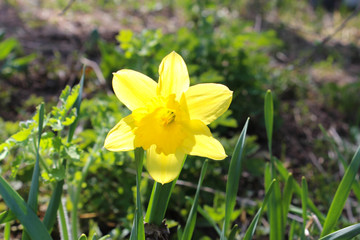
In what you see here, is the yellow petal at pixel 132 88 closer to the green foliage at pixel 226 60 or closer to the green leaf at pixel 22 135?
the green leaf at pixel 22 135

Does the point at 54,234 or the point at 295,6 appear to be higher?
the point at 54,234

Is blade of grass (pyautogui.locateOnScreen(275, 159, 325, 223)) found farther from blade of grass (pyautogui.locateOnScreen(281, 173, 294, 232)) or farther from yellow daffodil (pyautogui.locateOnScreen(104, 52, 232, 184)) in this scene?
yellow daffodil (pyautogui.locateOnScreen(104, 52, 232, 184))

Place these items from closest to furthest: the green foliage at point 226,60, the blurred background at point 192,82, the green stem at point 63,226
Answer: the green stem at point 63,226
the blurred background at point 192,82
the green foliage at point 226,60

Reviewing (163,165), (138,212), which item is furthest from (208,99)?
(138,212)

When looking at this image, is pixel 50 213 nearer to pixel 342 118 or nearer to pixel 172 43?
pixel 172 43

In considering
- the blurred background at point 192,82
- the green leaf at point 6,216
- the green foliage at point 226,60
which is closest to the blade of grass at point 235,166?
the blurred background at point 192,82

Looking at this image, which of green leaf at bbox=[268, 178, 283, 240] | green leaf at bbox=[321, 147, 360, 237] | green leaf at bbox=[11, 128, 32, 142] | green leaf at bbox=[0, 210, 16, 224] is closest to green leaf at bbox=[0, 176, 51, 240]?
green leaf at bbox=[0, 210, 16, 224]

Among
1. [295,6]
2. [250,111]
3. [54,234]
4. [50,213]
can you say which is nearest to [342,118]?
[250,111]
